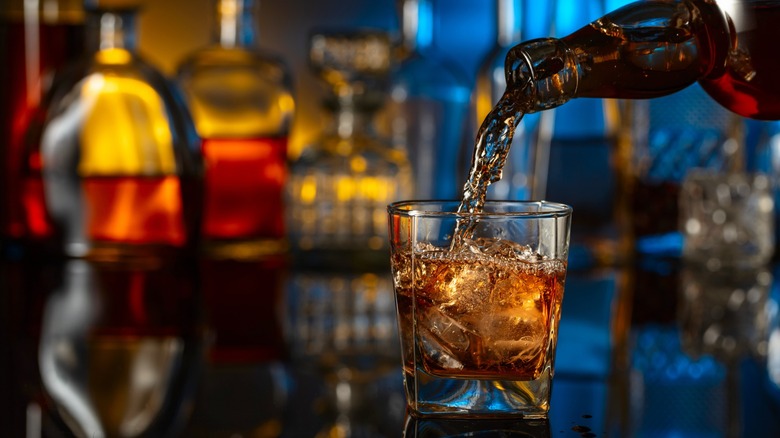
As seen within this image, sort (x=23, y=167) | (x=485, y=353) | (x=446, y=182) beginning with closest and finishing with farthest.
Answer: (x=485, y=353)
(x=23, y=167)
(x=446, y=182)

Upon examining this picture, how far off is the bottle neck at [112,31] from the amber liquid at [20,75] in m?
0.11

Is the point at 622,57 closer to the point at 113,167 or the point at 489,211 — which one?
the point at 489,211

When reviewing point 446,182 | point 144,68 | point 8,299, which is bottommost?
point 8,299

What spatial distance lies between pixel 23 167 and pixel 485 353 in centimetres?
84

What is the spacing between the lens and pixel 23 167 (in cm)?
137

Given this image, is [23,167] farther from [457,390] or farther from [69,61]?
[457,390]

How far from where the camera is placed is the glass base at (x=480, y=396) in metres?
0.70

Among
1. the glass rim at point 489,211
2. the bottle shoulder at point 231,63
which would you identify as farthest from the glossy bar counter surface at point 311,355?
the bottle shoulder at point 231,63

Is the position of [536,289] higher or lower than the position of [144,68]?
lower

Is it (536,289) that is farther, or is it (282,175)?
(282,175)

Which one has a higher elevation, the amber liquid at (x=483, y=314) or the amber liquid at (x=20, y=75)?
the amber liquid at (x=20, y=75)

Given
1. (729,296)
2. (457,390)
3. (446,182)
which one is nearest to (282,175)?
(446,182)

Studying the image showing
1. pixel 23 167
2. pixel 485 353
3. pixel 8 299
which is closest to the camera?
pixel 485 353

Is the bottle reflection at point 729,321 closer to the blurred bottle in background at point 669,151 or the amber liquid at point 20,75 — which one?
the blurred bottle in background at point 669,151
